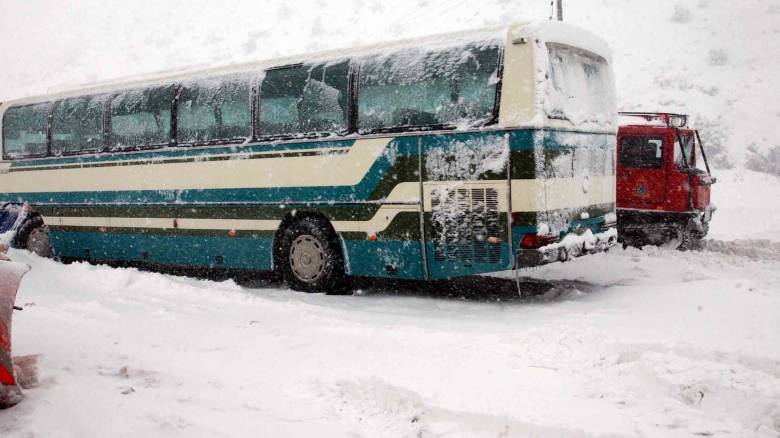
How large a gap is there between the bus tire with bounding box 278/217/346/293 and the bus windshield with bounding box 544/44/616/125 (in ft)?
11.3

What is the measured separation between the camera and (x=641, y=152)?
13750 mm

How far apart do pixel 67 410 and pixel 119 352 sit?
4.89ft

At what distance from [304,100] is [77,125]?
5.24 meters

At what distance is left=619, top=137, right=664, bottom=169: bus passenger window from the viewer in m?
13.6

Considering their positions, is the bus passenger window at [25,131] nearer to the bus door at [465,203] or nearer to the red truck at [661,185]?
the bus door at [465,203]

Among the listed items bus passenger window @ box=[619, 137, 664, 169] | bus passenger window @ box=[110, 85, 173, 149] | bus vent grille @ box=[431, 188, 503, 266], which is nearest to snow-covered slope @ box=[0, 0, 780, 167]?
bus passenger window @ box=[619, 137, 664, 169]

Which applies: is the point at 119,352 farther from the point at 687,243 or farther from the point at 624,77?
the point at 624,77

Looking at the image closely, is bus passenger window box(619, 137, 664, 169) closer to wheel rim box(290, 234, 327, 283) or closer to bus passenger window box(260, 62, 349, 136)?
bus passenger window box(260, 62, 349, 136)

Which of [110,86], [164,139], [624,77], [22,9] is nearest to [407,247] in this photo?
[164,139]

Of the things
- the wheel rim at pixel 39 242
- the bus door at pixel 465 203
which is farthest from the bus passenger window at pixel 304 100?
the wheel rim at pixel 39 242

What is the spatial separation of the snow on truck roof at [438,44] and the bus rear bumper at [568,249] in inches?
91.0

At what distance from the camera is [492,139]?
8.07 metres

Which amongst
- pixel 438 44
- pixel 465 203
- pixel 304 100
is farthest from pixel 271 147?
pixel 465 203

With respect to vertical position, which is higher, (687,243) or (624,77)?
(624,77)
